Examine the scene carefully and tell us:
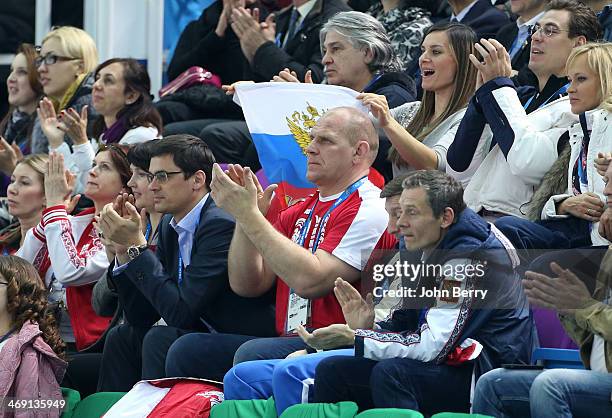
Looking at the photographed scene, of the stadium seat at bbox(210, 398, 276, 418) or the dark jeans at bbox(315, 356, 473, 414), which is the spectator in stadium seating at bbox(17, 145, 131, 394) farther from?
the dark jeans at bbox(315, 356, 473, 414)

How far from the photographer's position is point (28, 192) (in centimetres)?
843

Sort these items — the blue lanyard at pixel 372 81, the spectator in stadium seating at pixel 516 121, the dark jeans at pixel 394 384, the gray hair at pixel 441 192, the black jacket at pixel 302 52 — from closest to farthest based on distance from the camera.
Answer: the dark jeans at pixel 394 384 < the gray hair at pixel 441 192 < the spectator in stadium seating at pixel 516 121 < the blue lanyard at pixel 372 81 < the black jacket at pixel 302 52

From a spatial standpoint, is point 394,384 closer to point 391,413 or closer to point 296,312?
point 391,413

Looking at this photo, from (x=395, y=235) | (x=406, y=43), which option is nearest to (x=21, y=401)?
(x=395, y=235)

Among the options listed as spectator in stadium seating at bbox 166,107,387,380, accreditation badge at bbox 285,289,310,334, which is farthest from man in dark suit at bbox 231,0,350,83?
accreditation badge at bbox 285,289,310,334

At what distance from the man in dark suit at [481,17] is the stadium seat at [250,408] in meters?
3.24

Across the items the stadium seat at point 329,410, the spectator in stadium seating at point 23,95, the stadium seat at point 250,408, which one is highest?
the spectator in stadium seating at point 23,95

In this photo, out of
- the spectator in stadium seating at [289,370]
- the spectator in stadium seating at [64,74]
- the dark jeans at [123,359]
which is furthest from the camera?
the spectator in stadium seating at [64,74]

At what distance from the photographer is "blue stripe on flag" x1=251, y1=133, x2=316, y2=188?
7234mm

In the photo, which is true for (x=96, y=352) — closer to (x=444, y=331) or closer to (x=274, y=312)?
(x=274, y=312)

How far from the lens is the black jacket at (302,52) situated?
877 cm

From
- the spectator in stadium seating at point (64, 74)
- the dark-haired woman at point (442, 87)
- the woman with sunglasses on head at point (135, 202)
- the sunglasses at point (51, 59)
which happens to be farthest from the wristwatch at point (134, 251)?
the sunglasses at point (51, 59)

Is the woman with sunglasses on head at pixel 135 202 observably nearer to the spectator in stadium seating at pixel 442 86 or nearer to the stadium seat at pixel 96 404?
the stadium seat at pixel 96 404

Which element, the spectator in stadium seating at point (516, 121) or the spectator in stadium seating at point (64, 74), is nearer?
the spectator in stadium seating at point (516, 121)
